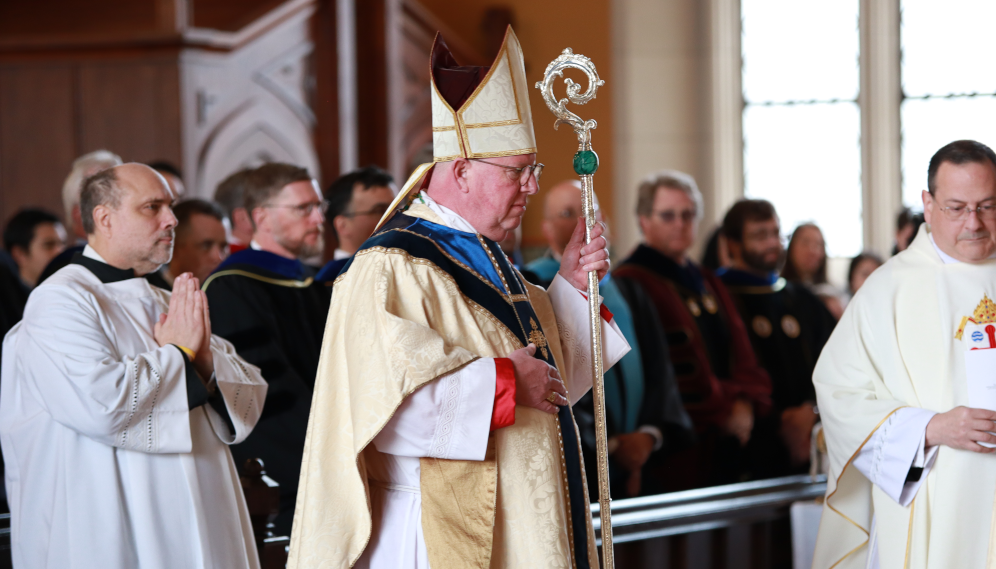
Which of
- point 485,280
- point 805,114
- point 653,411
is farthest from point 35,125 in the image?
point 805,114

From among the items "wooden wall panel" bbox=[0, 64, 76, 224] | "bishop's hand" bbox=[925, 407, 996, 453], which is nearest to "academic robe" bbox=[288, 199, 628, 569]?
"bishop's hand" bbox=[925, 407, 996, 453]

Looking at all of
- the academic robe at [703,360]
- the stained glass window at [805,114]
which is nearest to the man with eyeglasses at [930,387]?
the academic robe at [703,360]

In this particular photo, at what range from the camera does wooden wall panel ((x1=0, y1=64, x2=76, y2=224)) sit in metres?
6.50

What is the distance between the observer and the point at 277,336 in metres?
4.28

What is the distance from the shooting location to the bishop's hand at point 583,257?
2.89 metres

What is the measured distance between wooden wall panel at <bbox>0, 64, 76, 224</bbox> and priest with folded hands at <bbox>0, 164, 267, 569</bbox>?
11.4ft

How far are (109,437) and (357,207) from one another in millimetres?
1931

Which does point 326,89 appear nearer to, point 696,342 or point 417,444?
point 696,342

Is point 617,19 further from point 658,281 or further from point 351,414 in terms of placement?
point 351,414

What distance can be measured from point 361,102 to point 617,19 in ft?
9.75

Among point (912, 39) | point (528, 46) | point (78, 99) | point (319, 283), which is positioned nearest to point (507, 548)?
point (319, 283)

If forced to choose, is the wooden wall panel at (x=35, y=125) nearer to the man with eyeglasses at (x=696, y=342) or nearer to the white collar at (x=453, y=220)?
the man with eyeglasses at (x=696, y=342)

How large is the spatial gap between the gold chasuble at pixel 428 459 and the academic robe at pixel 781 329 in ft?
11.2

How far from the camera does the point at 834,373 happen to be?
346cm
